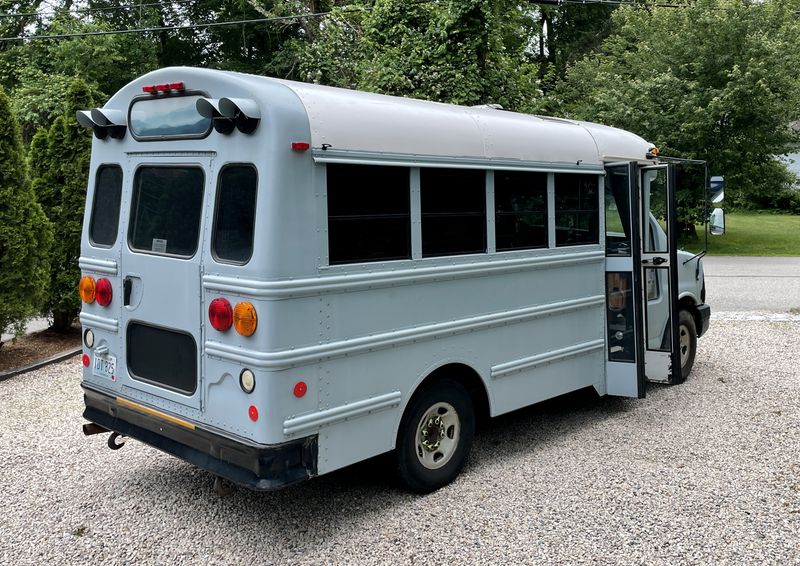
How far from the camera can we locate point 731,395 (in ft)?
23.1

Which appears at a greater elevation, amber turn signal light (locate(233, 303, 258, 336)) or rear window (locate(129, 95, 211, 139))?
rear window (locate(129, 95, 211, 139))

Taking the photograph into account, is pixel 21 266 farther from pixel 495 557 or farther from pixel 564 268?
pixel 495 557

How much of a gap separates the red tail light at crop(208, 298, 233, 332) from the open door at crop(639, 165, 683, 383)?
365 centimetres

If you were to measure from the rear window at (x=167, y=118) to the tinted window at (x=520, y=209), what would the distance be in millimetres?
2021

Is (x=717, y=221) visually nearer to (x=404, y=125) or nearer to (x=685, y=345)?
(x=685, y=345)

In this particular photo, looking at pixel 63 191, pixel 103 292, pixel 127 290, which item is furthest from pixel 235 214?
pixel 63 191

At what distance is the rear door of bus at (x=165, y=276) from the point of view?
4184 mm

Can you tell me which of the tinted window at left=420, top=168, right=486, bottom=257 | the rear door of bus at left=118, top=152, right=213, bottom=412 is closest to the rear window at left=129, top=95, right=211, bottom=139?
the rear door of bus at left=118, top=152, right=213, bottom=412

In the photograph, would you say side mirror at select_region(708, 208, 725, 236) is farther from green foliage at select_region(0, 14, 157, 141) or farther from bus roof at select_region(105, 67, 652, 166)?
green foliage at select_region(0, 14, 157, 141)

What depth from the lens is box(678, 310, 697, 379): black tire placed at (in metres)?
7.38

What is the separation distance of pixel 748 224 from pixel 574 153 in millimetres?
25357

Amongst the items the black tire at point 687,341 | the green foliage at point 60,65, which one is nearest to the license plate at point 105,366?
the black tire at point 687,341

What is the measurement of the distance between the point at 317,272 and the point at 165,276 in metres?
0.99

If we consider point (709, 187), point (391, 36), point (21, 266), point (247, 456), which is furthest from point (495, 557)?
point (391, 36)
